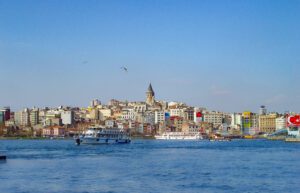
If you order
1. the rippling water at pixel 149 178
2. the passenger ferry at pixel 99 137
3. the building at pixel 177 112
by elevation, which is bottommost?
the rippling water at pixel 149 178

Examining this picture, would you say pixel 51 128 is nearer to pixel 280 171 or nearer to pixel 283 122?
pixel 283 122

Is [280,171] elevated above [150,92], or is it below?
below

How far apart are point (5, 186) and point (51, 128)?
11267 centimetres

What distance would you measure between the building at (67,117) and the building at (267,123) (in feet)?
148

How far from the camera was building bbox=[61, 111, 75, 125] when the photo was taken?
482 ft

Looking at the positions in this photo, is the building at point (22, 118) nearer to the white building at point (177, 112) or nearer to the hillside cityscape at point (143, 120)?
the hillside cityscape at point (143, 120)

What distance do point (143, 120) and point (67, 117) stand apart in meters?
17.8

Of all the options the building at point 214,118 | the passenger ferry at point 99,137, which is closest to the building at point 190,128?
the building at point 214,118

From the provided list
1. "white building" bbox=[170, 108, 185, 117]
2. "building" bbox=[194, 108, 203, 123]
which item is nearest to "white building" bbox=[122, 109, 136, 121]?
"white building" bbox=[170, 108, 185, 117]

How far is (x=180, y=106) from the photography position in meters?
172

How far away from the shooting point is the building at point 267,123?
150m

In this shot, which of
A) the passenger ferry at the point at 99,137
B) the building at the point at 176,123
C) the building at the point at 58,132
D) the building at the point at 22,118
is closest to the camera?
the passenger ferry at the point at 99,137

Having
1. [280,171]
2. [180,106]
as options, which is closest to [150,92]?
[180,106]

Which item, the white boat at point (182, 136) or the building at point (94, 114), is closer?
the white boat at point (182, 136)
